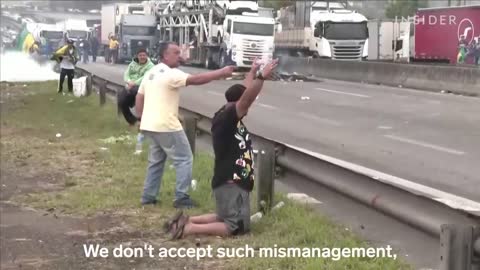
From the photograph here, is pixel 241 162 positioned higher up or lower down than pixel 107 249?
higher up

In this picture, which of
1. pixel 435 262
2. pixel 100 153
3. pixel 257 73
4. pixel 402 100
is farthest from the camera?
pixel 402 100

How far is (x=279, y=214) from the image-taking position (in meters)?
6.95

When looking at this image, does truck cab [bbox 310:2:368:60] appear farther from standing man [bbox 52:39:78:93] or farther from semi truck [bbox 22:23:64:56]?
semi truck [bbox 22:23:64:56]

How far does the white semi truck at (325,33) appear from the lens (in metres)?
39.4

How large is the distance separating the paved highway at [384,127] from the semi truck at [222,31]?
12366 mm

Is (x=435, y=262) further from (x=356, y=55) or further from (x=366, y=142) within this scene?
(x=356, y=55)

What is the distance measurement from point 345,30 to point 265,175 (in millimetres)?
33283

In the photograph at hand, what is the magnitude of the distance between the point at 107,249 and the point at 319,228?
1.69m

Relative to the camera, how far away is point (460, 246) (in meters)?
3.84

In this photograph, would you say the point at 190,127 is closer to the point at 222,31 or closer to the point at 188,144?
the point at 188,144

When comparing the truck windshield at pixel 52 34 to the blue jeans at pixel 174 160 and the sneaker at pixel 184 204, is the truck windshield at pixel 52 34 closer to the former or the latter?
the blue jeans at pixel 174 160

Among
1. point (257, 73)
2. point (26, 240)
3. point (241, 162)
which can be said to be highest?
point (257, 73)

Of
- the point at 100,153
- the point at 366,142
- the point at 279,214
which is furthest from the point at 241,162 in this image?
the point at 366,142

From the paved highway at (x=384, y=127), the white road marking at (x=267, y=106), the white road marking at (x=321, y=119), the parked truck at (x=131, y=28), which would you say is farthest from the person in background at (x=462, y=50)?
the white road marking at (x=321, y=119)
